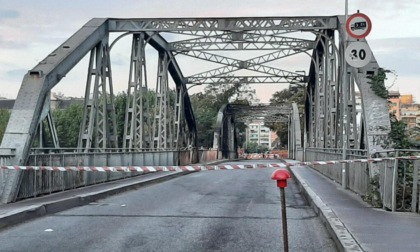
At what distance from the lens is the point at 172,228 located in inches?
416

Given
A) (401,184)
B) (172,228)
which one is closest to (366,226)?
(401,184)

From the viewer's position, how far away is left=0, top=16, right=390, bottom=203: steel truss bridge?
15.1 meters

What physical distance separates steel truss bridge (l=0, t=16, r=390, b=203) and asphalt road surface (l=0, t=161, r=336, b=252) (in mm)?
2493

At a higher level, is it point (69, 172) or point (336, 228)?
point (69, 172)

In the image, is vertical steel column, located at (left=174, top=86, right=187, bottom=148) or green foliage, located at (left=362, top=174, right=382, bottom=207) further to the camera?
vertical steel column, located at (left=174, top=86, right=187, bottom=148)

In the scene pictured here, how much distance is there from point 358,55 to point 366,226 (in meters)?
6.79

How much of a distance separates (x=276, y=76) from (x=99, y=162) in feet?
87.6

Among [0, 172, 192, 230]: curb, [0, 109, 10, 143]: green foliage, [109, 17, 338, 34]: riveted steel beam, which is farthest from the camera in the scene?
[0, 109, 10, 143]: green foliage

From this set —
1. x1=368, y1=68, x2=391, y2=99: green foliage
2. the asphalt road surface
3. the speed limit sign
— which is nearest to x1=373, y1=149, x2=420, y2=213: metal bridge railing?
the asphalt road surface

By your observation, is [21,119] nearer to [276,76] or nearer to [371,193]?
[371,193]

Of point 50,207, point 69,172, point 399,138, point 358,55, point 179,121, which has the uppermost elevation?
point 358,55

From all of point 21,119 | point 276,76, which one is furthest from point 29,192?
point 276,76

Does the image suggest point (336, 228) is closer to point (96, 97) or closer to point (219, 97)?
point (96, 97)

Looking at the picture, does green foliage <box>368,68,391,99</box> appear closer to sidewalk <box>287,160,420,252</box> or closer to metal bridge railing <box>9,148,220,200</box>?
sidewalk <box>287,160,420,252</box>
